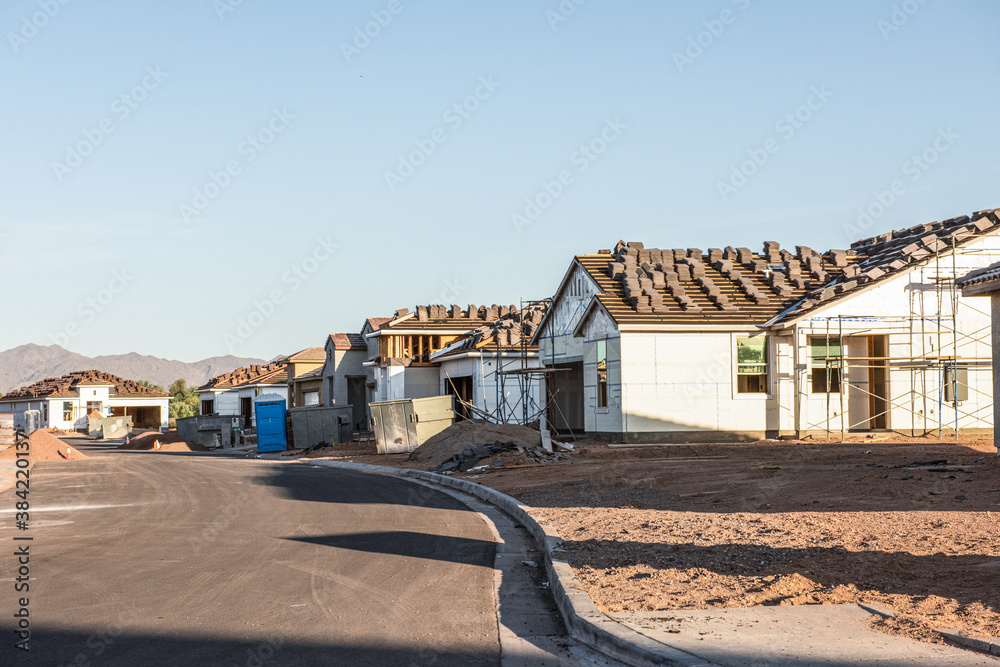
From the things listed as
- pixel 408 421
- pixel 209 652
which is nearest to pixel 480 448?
pixel 408 421

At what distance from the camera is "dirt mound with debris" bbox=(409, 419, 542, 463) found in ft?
89.5

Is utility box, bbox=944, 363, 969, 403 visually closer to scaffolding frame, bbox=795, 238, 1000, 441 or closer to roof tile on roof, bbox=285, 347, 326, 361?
scaffolding frame, bbox=795, 238, 1000, 441

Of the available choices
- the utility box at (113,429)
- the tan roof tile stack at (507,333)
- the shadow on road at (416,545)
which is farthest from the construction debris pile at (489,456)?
the utility box at (113,429)

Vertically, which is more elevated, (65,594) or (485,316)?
(485,316)

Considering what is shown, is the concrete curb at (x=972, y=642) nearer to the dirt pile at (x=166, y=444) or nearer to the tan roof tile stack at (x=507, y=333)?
the tan roof tile stack at (x=507, y=333)

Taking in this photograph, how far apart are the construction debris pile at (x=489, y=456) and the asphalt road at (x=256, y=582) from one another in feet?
19.4

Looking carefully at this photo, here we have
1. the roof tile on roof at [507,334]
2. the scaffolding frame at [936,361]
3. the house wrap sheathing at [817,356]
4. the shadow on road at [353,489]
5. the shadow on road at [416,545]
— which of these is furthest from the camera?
the roof tile on roof at [507,334]

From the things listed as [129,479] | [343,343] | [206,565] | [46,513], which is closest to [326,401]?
[343,343]

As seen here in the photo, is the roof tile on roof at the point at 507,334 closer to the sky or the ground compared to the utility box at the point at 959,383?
closer to the sky

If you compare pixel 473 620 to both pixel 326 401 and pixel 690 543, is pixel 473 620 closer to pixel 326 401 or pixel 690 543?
pixel 690 543

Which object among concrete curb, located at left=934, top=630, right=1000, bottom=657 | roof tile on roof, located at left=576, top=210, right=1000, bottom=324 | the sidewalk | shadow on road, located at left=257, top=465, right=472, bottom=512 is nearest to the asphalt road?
shadow on road, located at left=257, top=465, right=472, bottom=512

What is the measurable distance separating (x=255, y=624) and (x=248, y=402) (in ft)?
236

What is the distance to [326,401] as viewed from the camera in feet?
183

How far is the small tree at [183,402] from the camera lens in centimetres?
9969
